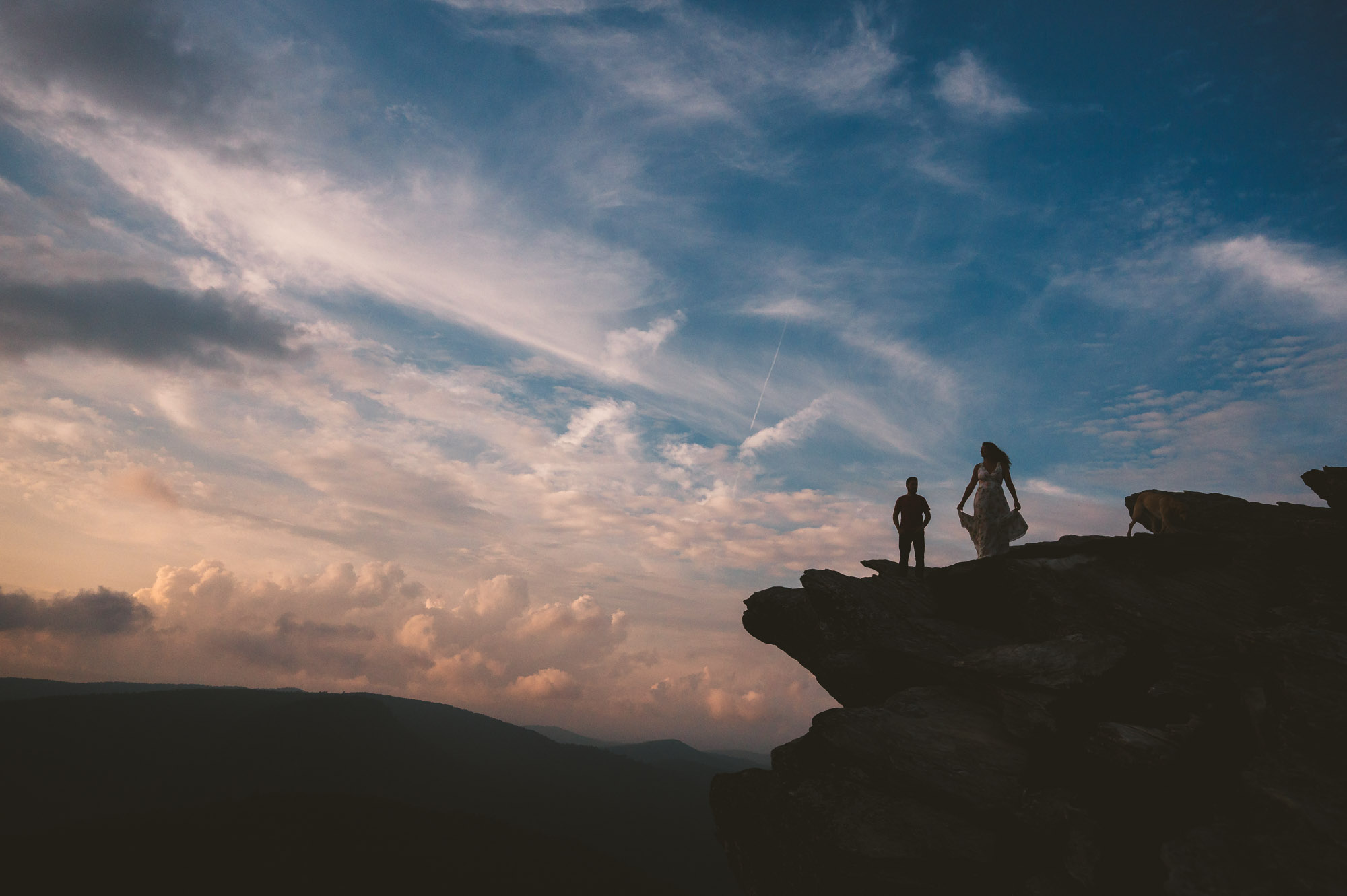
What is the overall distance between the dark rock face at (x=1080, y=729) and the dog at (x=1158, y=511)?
642mm

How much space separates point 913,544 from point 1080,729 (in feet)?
28.3

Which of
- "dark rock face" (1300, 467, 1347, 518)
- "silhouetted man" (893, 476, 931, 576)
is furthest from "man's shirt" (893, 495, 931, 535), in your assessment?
"dark rock face" (1300, 467, 1347, 518)

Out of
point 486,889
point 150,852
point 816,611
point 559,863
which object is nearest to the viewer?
point 816,611

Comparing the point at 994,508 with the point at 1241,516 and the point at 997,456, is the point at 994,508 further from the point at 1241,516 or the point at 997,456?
the point at 1241,516

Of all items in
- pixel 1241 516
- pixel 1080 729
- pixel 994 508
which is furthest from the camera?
pixel 994 508

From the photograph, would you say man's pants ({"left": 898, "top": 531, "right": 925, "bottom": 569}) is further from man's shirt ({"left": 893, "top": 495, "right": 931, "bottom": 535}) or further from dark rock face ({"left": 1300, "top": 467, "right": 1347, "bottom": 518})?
dark rock face ({"left": 1300, "top": 467, "right": 1347, "bottom": 518})

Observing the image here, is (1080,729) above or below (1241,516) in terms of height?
below

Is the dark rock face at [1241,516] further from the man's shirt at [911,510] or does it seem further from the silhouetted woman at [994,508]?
the man's shirt at [911,510]

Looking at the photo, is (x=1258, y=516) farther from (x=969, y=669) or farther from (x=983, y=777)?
(x=983, y=777)

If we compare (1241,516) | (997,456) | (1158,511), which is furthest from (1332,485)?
(997,456)

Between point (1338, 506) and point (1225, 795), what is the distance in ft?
38.0

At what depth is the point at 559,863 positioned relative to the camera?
17462 centimetres

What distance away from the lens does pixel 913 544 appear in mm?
22984

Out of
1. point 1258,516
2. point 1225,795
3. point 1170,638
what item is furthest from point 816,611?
point 1258,516
